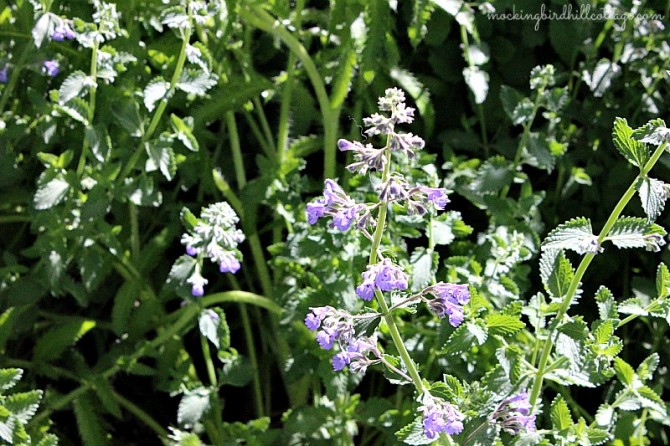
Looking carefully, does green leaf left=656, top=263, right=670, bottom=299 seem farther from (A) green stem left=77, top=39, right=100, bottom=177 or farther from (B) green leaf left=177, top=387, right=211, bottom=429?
(A) green stem left=77, top=39, right=100, bottom=177

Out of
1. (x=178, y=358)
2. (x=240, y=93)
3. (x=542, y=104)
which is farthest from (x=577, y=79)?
(x=178, y=358)

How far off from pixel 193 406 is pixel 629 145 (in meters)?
1.10

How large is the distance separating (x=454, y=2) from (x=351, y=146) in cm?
96

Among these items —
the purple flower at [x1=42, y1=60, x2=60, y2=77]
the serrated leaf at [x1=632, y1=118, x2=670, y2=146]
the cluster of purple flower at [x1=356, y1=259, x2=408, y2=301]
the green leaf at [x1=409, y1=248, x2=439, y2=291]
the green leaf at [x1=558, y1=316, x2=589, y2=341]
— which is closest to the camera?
the cluster of purple flower at [x1=356, y1=259, x2=408, y2=301]

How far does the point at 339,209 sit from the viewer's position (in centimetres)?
138

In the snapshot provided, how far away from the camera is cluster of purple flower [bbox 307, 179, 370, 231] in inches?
53.1

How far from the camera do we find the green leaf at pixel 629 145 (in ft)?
5.00

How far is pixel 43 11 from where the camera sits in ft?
6.54

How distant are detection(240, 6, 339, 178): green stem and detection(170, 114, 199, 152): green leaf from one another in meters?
0.32

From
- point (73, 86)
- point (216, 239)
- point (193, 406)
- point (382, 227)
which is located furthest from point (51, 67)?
point (382, 227)

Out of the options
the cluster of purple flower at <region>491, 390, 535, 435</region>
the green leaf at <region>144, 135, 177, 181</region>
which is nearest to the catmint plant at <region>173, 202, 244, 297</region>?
the green leaf at <region>144, 135, 177, 181</region>

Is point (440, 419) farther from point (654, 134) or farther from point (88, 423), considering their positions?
point (88, 423)

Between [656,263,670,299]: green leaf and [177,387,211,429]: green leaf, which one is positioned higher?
[656,263,670,299]: green leaf

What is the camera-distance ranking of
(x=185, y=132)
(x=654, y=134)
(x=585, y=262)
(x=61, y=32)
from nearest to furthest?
(x=654, y=134) → (x=585, y=262) → (x=61, y=32) → (x=185, y=132)
